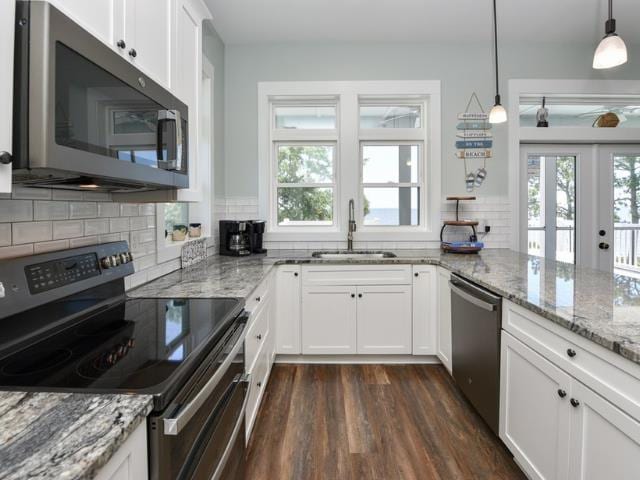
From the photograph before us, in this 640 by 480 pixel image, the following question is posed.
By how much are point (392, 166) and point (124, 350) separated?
9.74ft

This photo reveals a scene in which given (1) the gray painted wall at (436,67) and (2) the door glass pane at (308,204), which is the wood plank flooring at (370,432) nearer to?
(2) the door glass pane at (308,204)

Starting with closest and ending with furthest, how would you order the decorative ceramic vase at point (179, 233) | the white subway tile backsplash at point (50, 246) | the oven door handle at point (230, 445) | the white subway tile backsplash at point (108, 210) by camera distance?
the oven door handle at point (230, 445) → the white subway tile backsplash at point (50, 246) → the white subway tile backsplash at point (108, 210) → the decorative ceramic vase at point (179, 233)

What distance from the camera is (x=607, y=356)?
3.63ft

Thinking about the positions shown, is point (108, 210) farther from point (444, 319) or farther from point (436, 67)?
point (436, 67)

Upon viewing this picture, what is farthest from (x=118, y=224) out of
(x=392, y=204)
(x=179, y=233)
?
(x=392, y=204)

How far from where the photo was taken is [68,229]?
1.40m

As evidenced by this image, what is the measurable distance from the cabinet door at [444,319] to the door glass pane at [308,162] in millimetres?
1420

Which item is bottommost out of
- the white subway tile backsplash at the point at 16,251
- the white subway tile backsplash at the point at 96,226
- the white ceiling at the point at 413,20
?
the white subway tile backsplash at the point at 16,251

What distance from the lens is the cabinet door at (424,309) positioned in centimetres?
288

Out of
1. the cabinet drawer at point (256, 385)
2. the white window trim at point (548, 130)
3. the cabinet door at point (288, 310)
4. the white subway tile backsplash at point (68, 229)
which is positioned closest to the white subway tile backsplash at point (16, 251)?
the white subway tile backsplash at point (68, 229)

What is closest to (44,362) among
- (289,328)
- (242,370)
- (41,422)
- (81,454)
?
(41,422)

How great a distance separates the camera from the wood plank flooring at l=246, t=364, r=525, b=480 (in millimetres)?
1759

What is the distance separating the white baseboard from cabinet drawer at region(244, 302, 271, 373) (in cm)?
63

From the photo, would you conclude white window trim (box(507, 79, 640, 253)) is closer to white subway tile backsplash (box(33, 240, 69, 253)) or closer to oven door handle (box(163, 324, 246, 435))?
oven door handle (box(163, 324, 246, 435))
